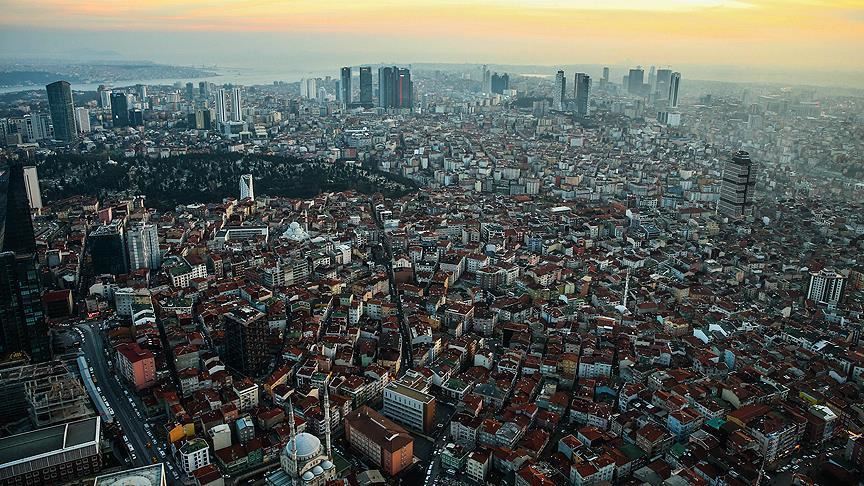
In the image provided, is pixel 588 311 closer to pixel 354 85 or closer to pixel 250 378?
pixel 250 378

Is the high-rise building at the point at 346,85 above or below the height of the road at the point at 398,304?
above

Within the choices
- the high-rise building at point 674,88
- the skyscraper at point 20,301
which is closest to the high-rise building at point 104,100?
the skyscraper at point 20,301

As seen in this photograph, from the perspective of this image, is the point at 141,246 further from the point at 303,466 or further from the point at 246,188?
the point at 303,466

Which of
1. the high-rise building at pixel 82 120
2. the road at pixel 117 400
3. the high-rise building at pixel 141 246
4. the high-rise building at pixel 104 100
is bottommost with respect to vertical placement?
the road at pixel 117 400

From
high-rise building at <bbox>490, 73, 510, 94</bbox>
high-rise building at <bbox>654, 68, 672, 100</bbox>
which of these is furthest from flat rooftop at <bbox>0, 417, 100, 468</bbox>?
high-rise building at <bbox>490, 73, 510, 94</bbox>

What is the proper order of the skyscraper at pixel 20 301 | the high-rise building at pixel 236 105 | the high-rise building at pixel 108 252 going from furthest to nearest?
the high-rise building at pixel 236 105 → the high-rise building at pixel 108 252 → the skyscraper at pixel 20 301

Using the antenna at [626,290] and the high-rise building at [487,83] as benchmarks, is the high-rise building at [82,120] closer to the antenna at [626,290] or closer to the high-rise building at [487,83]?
the antenna at [626,290]

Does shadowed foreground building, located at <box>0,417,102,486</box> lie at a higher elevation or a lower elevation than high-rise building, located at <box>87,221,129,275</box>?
lower

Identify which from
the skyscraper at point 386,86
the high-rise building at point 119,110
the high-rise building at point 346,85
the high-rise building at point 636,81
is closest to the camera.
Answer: the high-rise building at point 119,110

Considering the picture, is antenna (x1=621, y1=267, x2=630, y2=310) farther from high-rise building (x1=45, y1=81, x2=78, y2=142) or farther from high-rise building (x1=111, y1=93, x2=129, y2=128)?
high-rise building (x1=111, y1=93, x2=129, y2=128)
